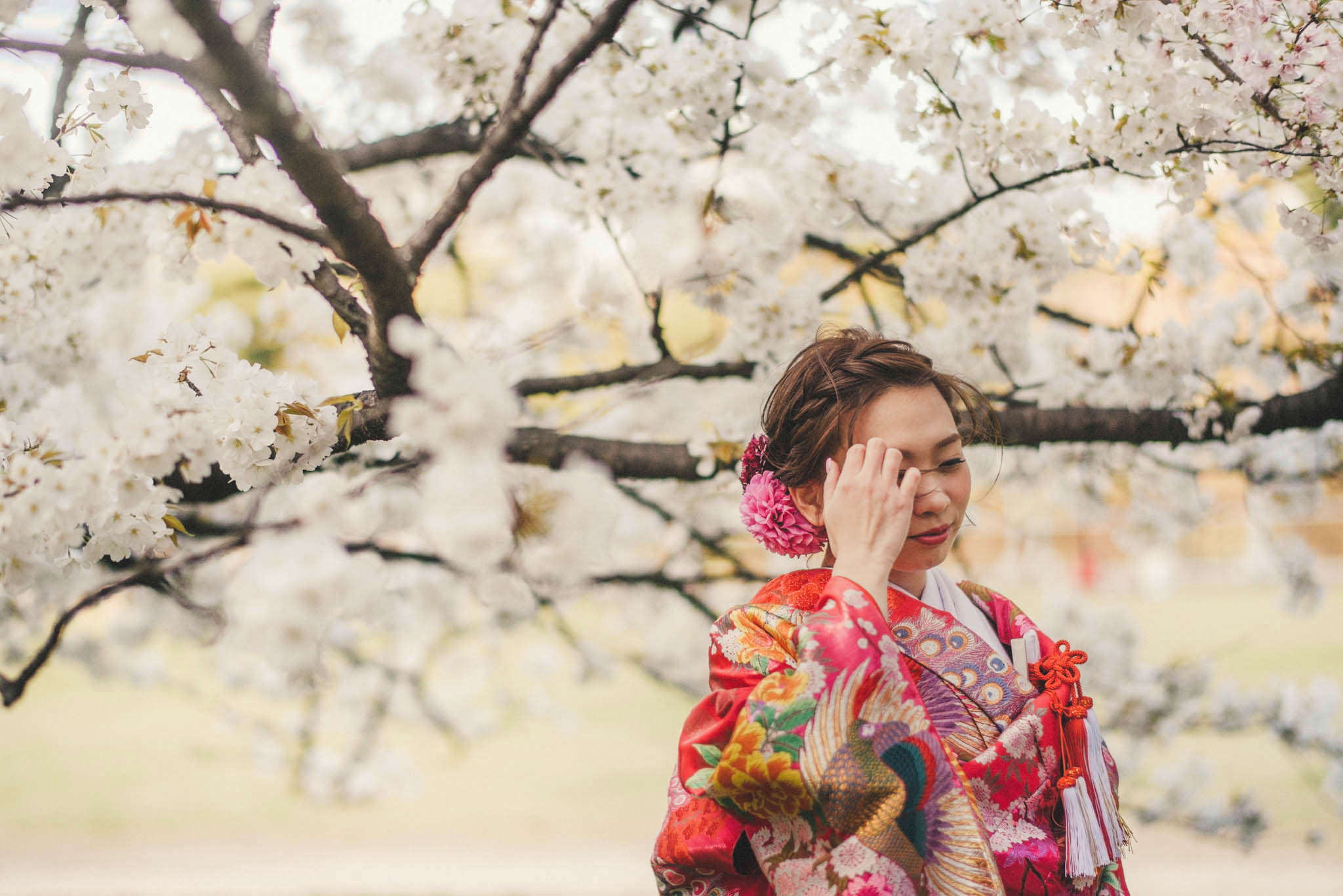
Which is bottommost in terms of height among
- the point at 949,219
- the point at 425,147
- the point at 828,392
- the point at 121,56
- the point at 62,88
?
the point at 828,392

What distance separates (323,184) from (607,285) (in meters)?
2.43

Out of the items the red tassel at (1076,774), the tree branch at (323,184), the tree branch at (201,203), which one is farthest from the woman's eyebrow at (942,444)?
the tree branch at (201,203)

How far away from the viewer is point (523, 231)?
201 inches

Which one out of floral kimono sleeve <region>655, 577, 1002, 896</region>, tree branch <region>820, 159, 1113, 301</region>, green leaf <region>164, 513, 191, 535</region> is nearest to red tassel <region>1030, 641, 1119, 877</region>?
floral kimono sleeve <region>655, 577, 1002, 896</region>

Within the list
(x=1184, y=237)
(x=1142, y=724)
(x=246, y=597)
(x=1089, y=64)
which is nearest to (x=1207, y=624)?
(x=1142, y=724)

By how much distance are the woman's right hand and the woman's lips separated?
0.06 m

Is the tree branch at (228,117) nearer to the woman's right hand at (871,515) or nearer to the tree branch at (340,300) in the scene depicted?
the tree branch at (340,300)

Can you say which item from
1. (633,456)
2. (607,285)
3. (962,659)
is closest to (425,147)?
(607,285)

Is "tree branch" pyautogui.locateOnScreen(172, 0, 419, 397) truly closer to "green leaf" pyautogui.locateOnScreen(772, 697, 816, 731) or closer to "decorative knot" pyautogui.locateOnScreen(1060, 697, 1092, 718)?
"green leaf" pyautogui.locateOnScreen(772, 697, 816, 731)

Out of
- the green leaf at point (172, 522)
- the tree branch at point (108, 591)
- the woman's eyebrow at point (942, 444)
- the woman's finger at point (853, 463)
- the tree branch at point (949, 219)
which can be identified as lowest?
the tree branch at point (108, 591)

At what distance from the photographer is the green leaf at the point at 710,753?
4.06ft

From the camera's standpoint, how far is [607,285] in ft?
11.9

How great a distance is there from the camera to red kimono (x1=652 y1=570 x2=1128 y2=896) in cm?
116

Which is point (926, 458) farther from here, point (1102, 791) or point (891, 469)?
point (1102, 791)
